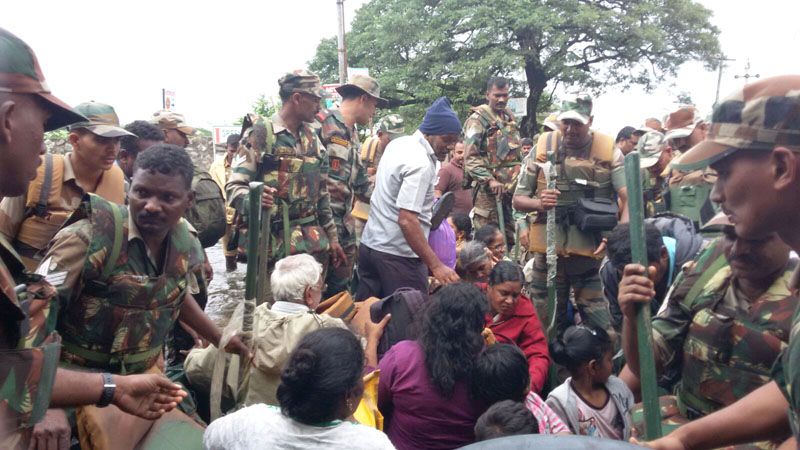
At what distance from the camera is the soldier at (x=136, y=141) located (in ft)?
18.1

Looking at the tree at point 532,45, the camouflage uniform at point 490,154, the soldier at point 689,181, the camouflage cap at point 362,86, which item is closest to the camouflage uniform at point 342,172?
the camouflage cap at point 362,86

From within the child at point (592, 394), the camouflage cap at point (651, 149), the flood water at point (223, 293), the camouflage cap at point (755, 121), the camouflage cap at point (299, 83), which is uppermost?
the camouflage cap at point (755, 121)

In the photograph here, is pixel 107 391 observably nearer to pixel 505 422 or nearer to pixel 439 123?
pixel 505 422

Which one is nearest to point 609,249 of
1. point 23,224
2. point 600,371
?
point 600,371

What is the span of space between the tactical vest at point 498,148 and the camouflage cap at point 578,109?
8.35 ft

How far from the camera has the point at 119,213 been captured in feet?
9.98

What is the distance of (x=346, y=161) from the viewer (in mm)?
6637

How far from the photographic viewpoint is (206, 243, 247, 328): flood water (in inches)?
289

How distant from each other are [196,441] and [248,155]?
8.30 ft

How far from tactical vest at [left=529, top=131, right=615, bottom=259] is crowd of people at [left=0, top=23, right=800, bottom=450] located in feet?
0.06

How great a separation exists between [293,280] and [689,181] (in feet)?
13.1

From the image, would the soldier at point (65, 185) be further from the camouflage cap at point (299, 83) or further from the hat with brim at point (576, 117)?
the hat with brim at point (576, 117)

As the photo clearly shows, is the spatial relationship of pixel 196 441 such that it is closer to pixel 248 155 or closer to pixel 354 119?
pixel 248 155

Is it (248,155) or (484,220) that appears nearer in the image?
(248,155)
